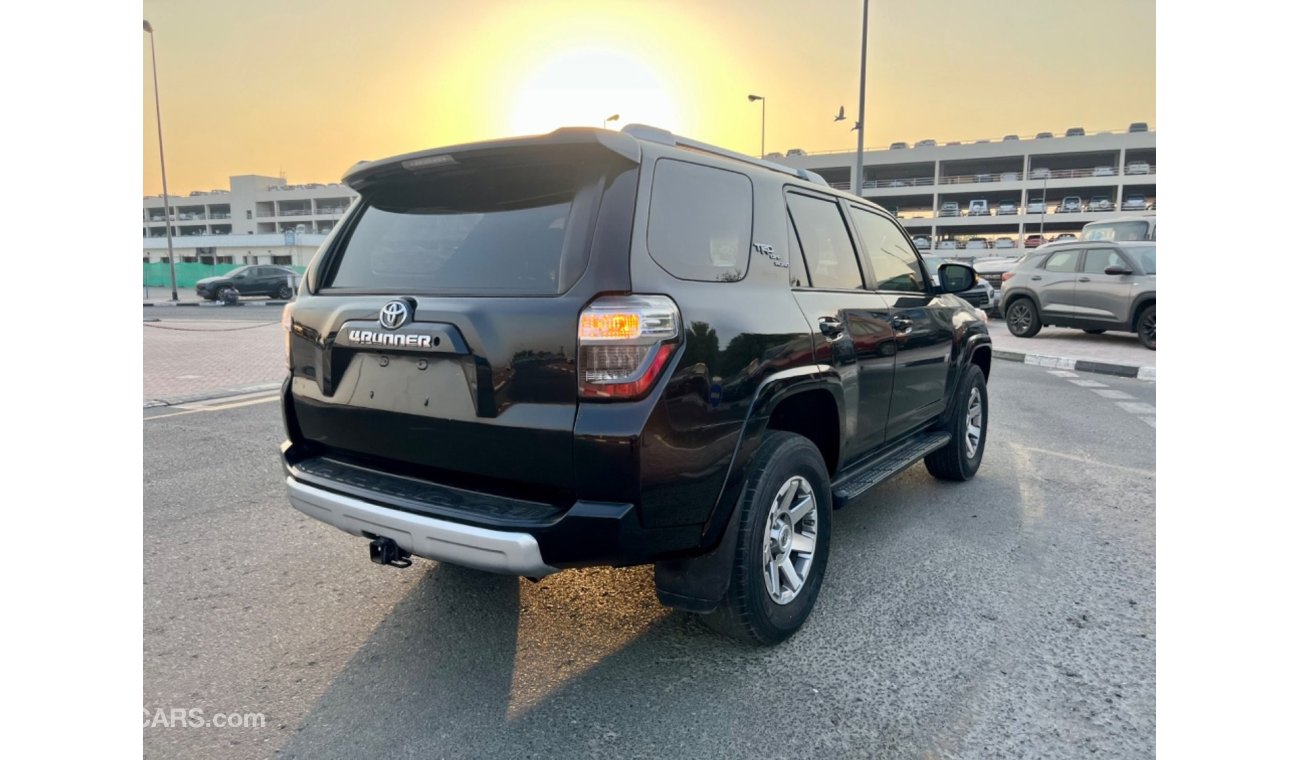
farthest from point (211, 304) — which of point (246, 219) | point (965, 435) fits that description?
point (246, 219)

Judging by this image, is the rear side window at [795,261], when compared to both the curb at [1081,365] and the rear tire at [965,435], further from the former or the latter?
the curb at [1081,365]

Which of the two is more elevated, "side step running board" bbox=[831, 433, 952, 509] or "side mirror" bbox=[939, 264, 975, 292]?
"side mirror" bbox=[939, 264, 975, 292]

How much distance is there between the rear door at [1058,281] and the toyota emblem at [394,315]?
14.1m

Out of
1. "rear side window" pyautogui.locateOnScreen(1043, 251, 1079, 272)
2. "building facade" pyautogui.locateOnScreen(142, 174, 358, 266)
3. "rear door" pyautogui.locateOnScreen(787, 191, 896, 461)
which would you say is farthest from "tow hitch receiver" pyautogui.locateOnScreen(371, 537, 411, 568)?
"building facade" pyautogui.locateOnScreen(142, 174, 358, 266)

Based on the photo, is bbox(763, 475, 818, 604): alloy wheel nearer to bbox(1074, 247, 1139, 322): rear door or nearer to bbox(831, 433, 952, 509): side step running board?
bbox(831, 433, 952, 509): side step running board

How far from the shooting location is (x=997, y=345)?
13922mm

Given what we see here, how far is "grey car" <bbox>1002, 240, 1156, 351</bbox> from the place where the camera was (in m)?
12.8

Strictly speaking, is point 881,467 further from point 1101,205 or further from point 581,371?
point 1101,205

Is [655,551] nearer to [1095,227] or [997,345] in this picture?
[997,345]

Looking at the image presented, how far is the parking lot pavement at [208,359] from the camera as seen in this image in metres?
9.21

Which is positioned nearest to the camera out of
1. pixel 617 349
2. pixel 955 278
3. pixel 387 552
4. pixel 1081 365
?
pixel 617 349

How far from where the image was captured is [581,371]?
2361mm

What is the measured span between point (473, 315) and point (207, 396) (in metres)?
7.49

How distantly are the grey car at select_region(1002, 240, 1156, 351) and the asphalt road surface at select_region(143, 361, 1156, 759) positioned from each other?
9814 mm
